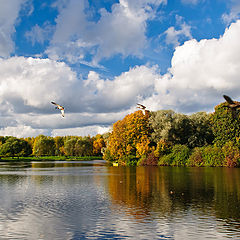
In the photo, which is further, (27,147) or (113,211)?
(27,147)

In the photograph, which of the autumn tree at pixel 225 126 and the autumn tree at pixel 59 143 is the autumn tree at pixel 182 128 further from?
the autumn tree at pixel 59 143

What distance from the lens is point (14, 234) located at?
14195 millimetres

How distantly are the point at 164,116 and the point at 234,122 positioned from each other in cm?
1715

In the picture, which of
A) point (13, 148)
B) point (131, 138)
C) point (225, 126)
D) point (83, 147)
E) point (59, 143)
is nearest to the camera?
Result: point (225, 126)

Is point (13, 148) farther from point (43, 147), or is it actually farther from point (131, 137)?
point (131, 137)

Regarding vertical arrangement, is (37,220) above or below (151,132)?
below

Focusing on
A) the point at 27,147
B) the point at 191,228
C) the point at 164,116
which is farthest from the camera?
the point at 27,147

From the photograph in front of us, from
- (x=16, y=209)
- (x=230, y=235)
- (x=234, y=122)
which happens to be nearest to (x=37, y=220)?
(x=16, y=209)


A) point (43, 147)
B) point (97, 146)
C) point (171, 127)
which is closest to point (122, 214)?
point (171, 127)

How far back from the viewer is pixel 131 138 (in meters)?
78.0

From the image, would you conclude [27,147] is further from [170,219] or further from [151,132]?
[170,219]

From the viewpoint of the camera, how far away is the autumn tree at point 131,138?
7562cm

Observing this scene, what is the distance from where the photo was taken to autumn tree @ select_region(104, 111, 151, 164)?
75625 millimetres

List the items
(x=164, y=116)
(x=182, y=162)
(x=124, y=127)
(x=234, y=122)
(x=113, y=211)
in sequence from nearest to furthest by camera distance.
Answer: (x=113, y=211)
(x=234, y=122)
(x=182, y=162)
(x=164, y=116)
(x=124, y=127)
